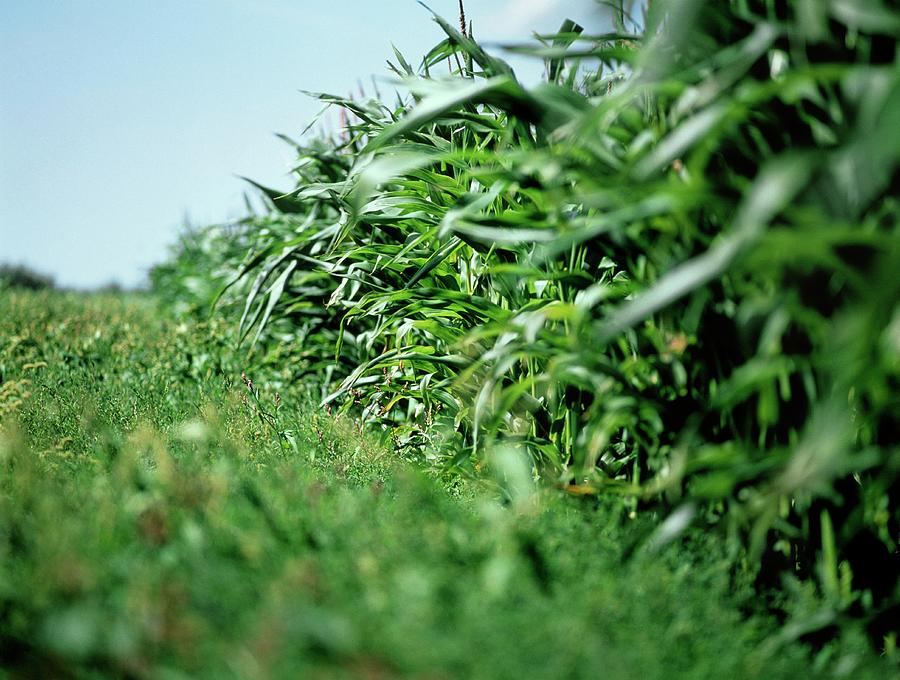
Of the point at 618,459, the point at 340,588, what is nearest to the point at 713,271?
the point at 340,588

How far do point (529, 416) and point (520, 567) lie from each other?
97 centimetres

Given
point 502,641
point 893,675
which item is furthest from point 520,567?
point 893,675

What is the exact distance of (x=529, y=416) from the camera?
2.51 metres

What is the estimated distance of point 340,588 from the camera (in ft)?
4.62

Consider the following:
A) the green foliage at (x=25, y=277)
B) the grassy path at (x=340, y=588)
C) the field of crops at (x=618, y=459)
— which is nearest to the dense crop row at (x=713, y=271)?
the field of crops at (x=618, y=459)

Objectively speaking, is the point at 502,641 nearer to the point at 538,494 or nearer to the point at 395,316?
the point at 538,494

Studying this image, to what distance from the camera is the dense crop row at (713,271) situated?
1.41 metres

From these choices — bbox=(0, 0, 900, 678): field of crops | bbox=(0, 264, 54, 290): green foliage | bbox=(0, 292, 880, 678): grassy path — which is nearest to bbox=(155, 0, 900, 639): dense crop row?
bbox=(0, 0, 900, 678): field of crops

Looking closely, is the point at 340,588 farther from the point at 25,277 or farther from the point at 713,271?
the point at 25,277

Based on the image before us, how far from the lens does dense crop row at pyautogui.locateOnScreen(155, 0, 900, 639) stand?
1.41m

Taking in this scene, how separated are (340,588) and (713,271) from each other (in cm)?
82

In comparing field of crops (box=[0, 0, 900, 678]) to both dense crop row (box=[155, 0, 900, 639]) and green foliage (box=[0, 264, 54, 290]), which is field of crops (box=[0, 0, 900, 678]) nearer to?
dense crop row (box=[155, 0, 900, 639])

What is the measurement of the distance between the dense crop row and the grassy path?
6.5 inches

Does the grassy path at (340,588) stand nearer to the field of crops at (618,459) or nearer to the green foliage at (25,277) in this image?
the field of crops at (618,459)
